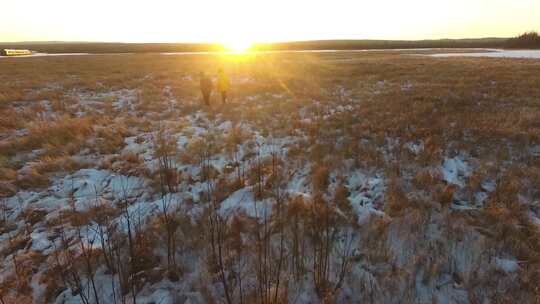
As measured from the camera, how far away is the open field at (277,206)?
3430 mm

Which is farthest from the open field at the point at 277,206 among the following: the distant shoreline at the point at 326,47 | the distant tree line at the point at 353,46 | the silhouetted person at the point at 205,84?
the distant shoreline at the point at 326,47

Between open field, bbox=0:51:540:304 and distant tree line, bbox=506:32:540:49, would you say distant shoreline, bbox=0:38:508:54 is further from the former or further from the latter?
open field, bbox=0:51:540:304

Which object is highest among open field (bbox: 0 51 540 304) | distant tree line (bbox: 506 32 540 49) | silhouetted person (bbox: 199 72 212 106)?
distant tree line (bbox: 506 32 540 49)

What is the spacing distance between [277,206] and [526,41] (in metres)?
66.3

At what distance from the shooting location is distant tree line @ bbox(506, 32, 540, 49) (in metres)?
49.1

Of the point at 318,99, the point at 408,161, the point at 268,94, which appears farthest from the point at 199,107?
the point at 408,161

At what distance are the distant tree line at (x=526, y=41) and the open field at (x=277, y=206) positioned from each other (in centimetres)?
5514

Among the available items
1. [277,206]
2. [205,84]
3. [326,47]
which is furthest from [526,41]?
[277,206]

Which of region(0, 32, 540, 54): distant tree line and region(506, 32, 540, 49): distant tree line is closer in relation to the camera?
region(506, 32, 540, 49): distant tree line

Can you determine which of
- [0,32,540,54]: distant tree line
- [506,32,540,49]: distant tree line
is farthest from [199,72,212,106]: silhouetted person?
[0,32,540,54]: distant tree line

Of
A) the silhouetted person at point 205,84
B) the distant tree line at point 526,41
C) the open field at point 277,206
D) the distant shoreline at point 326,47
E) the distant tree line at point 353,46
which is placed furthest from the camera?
the distant shoreline at point 326,47

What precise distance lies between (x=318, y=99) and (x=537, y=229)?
8.68 metres

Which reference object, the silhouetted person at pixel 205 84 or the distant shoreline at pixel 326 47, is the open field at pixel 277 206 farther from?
the distant shoreline at pixel 326 47

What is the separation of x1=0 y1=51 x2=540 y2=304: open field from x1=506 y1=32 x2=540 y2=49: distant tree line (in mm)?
55139
